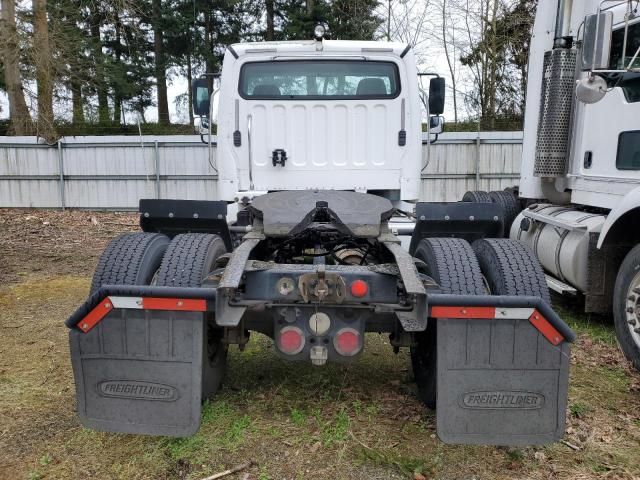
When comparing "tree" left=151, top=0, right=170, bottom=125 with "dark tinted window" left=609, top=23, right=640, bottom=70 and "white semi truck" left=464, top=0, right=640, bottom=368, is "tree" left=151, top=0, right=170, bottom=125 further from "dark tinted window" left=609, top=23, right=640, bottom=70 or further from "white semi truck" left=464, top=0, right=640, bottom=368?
"dark tinted window" left=609, top=23, right=640, bottom=70

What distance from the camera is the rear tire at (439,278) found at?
2795 mm

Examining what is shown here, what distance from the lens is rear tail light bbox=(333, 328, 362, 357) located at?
102 inches

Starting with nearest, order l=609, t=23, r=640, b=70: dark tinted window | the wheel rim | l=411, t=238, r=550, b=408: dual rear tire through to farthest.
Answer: l=411, t=238, r=550, b=408: dual rear tire < the wheel rim < l=609, t=23, r=640, b=70: dark tinted window

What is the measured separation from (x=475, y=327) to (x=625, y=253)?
2.93 metres

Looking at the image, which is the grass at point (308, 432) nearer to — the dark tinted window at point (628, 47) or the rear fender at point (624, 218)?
the rear fender at point (624, 218)

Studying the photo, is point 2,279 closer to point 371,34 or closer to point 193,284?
point 193,284

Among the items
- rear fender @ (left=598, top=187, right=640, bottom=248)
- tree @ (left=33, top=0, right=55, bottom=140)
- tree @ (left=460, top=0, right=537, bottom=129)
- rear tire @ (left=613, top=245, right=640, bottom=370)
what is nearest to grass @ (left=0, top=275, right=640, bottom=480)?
rear tire @ (left=613, top=245, right=640, bottom=370)

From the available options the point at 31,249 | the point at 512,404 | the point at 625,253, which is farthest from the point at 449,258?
the point at 31,249

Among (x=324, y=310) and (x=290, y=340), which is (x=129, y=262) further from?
(x=324, y=310)

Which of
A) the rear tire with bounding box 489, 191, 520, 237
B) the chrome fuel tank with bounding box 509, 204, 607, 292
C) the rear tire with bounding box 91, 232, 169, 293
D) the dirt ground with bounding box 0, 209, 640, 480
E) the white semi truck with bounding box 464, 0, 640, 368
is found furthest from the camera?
the rear tire with bounding box 489, 191, 520, 237

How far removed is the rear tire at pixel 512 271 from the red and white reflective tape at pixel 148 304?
1516 mm

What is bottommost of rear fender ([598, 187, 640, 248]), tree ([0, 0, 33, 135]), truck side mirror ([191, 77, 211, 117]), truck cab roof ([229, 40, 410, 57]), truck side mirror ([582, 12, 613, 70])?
rear fender ([598, 187, 640, 248])

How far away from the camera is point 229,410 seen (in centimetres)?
326

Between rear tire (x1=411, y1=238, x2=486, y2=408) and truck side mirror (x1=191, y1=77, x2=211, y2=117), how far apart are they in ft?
9.08
